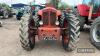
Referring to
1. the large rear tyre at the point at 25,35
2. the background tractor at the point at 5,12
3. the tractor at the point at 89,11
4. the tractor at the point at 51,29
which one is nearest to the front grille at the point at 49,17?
the tractor at the point at 51,29

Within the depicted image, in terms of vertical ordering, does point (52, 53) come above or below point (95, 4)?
below

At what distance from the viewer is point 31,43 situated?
805 centimetres

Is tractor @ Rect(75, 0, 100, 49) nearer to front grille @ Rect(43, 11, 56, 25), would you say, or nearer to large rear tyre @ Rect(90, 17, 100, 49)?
large rear tyre @ Rect(90, 17, 100, 49)

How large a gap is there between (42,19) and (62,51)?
52.7 inches

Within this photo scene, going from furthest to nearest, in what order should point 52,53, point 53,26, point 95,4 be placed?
point 95,4 < point 53,26 < point 52,53

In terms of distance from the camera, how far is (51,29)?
7.79 metres

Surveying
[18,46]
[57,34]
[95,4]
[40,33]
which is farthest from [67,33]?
[95,4]

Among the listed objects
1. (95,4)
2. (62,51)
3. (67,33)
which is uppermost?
(95,4)

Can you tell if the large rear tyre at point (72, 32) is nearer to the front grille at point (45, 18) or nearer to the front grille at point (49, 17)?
the front grille at point (49, 17)

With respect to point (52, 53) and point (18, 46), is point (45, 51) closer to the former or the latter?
point (52, 53)

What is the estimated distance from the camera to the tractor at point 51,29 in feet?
24.8

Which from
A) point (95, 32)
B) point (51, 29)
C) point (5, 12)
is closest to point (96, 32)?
point (95, 32)

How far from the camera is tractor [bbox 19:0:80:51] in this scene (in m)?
7.56

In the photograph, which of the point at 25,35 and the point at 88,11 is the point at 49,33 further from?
the point at 88,11
